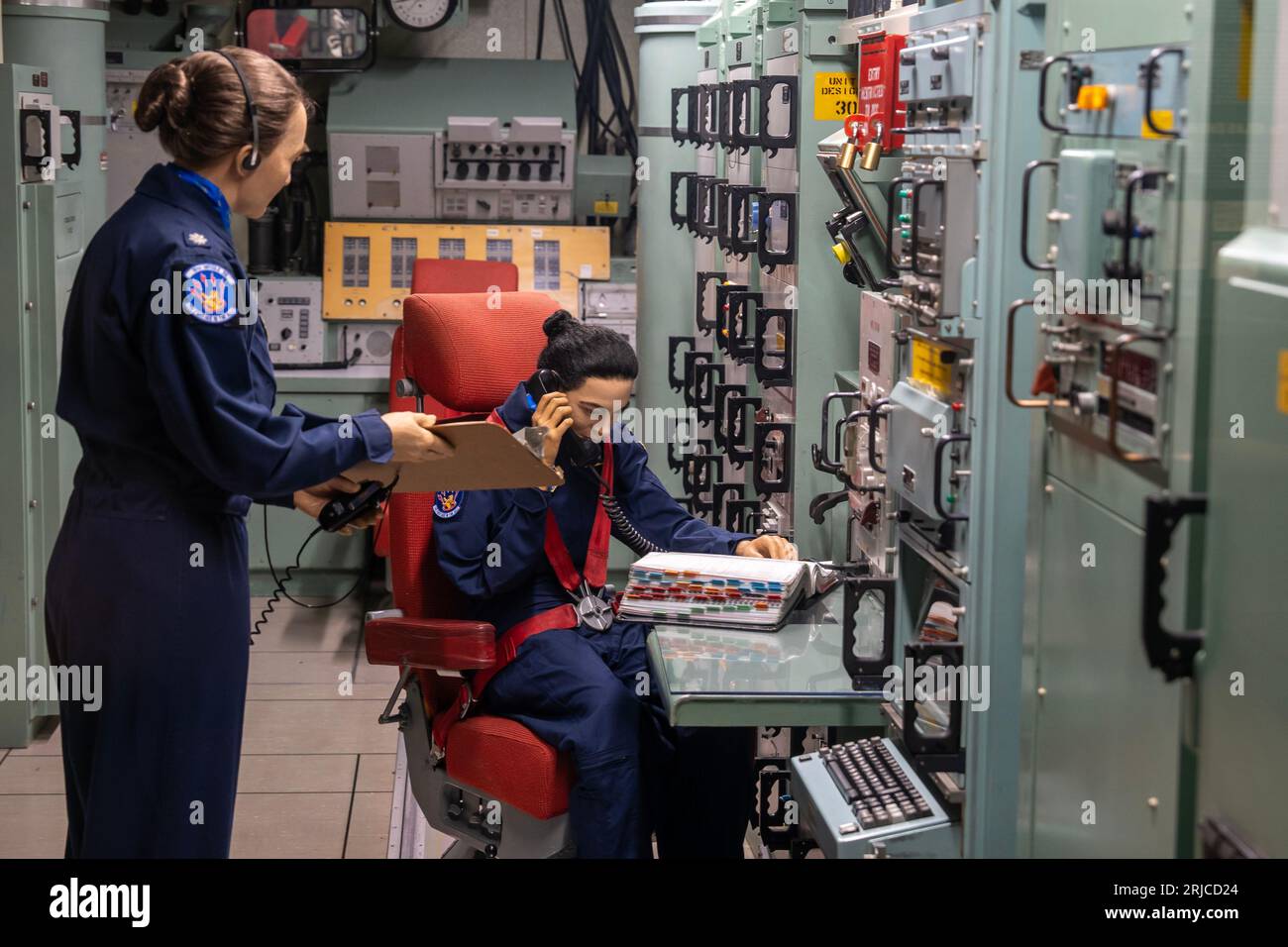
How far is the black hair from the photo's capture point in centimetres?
320

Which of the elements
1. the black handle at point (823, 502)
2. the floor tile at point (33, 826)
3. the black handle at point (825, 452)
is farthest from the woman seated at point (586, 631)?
the floor tile at point (33, 826)

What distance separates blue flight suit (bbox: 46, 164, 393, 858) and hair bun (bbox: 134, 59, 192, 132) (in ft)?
0.29

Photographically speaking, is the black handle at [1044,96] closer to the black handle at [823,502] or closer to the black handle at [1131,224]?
the black handle at [1131,224]

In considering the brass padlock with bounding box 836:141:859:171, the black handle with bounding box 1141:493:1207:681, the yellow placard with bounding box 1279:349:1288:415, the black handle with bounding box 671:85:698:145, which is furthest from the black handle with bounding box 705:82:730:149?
the yellow placard with bounding box 1279:349:1288:415

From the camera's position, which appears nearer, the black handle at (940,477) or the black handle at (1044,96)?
the black handle at (1044,96)

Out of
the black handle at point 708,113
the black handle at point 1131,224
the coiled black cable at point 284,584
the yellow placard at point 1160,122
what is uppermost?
the black handle at point 708,113

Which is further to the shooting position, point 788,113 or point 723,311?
point 723,311

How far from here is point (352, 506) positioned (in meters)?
2.57

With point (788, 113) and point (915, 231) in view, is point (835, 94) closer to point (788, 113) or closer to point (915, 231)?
point (788, 113)

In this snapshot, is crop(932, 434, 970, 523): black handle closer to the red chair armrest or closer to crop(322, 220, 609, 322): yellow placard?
the red chair armrest

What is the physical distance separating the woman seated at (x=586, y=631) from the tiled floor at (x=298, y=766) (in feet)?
3.54

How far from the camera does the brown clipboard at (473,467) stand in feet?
8.23

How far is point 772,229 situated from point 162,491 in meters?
1.71

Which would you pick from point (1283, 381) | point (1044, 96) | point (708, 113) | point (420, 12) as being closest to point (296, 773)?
point (708, 113)
